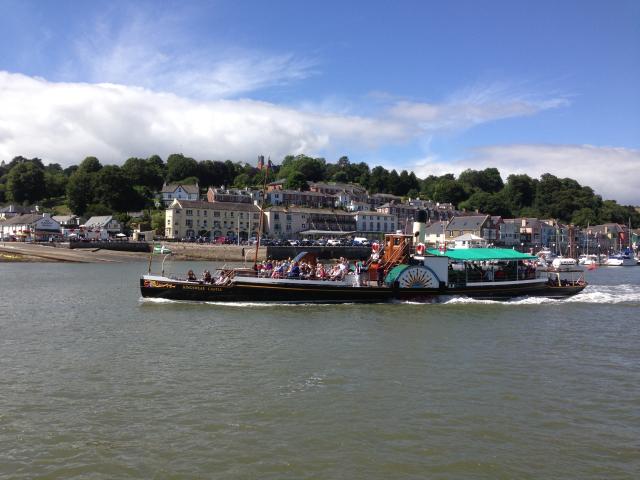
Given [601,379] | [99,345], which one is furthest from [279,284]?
[601,379]

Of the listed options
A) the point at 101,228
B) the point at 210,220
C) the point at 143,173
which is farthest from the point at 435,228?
the point at 143,173

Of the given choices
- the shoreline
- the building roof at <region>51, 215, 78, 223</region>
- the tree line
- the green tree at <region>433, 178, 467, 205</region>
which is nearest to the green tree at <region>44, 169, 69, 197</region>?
the tree line

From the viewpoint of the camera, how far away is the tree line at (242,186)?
12688cm

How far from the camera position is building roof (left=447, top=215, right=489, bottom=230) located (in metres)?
121

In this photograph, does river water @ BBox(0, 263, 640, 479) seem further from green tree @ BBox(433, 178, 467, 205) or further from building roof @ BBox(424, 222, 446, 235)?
green tree @ BBox(433, 178, 467, 205)

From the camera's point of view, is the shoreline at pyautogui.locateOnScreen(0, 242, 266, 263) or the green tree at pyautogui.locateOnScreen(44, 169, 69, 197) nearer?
the shoreline at pyautogui.locateOnScreen(0, 242, 266, 263)

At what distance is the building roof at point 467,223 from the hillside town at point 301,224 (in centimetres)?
22

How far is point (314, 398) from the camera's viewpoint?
14.8m

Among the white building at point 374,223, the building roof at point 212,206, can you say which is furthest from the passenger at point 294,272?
the white building at point 374,223

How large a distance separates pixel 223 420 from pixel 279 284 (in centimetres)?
1943

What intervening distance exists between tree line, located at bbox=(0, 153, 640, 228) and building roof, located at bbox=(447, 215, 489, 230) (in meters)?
43.9

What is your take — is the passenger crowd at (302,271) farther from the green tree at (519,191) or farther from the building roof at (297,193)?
the green tree at (519,191)

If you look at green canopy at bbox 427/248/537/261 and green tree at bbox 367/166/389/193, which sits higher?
green tree at bbox 367/166/389/193

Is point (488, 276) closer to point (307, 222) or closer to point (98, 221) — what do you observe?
point (307, 222)
